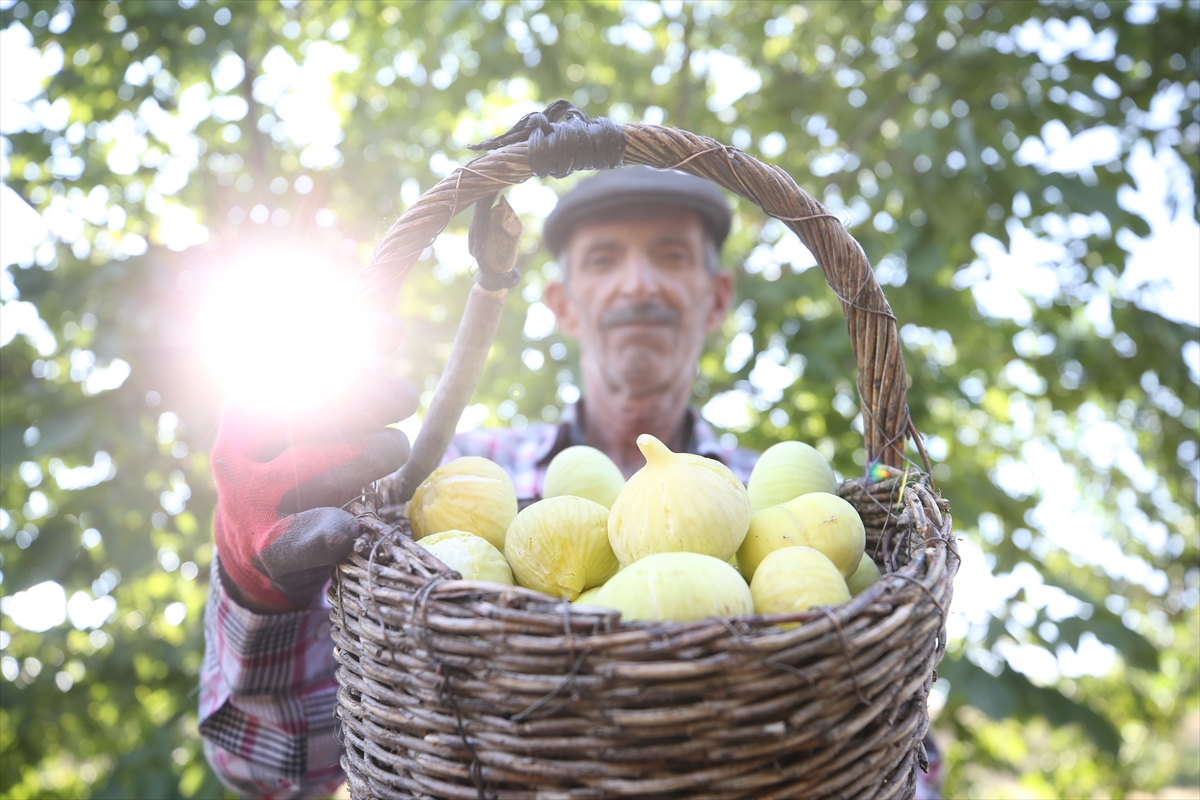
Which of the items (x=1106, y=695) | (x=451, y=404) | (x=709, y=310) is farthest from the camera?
(x=1106, y=695)

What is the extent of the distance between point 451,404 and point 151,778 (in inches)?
73.6

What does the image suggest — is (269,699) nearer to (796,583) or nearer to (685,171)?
(796,583)


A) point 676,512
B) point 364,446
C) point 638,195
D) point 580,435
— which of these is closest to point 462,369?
point 364,446

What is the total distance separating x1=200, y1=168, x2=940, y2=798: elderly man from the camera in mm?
1028

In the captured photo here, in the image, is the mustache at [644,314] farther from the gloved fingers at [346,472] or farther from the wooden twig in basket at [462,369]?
the gloved fingers at [346,472]

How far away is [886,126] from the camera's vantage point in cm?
329

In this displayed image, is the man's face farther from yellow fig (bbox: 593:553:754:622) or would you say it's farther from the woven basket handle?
yellow fig (bbox: 593:553:754:622)

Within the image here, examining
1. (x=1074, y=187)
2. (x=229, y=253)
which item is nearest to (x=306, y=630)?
(x=229, y=253)

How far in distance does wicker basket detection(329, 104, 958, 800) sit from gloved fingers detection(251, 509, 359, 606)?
32 mm

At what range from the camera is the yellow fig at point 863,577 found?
100 cm

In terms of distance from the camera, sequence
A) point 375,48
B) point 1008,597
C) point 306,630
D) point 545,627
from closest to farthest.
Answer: point 545,627, point 306,630, point 1008,597, point 375,48

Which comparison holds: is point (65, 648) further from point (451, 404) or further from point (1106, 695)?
point (1106, 695)

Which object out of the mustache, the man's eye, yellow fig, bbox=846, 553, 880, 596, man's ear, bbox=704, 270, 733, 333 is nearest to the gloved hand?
yellow fig, bbox=846, 553, 880, 596

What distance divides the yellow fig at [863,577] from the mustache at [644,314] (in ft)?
4.54
